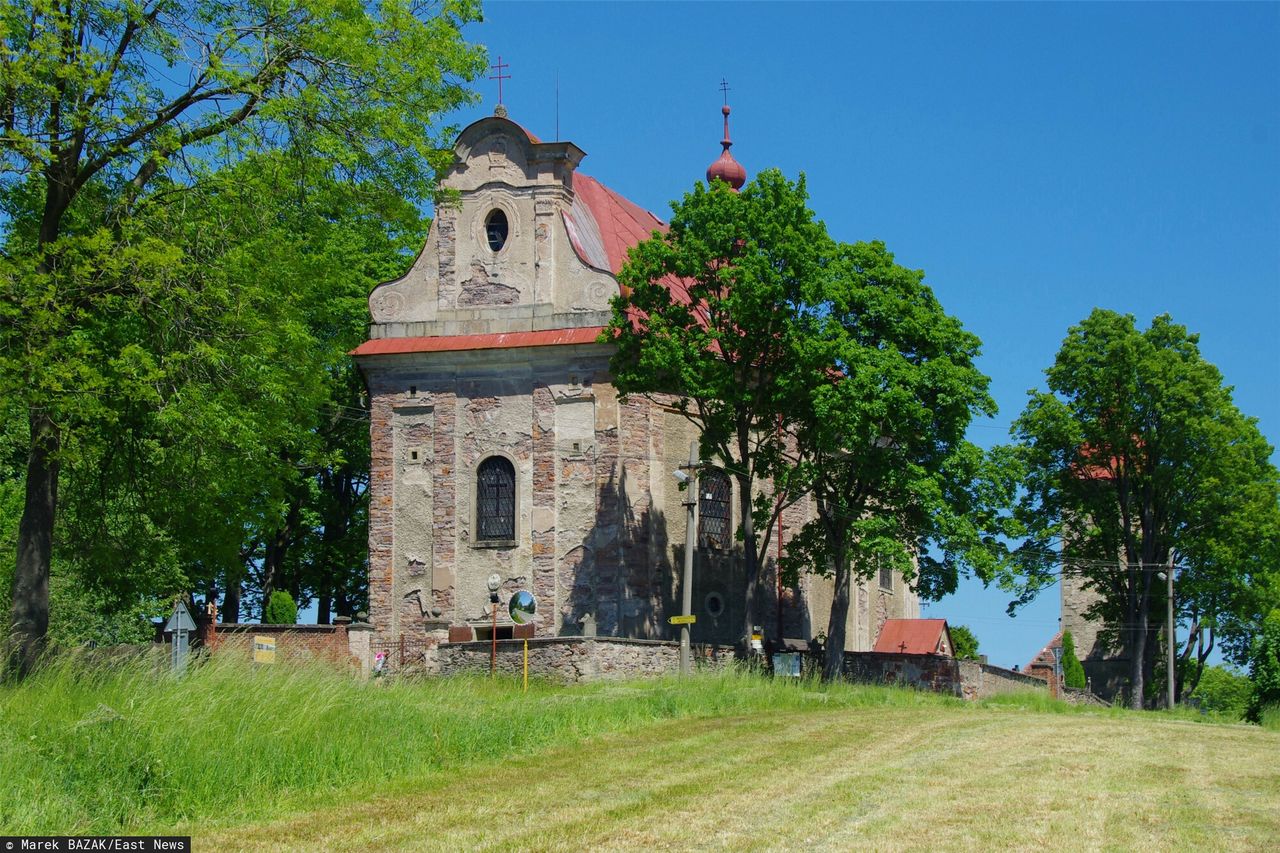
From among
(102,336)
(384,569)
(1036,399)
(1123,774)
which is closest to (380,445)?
(384,569)

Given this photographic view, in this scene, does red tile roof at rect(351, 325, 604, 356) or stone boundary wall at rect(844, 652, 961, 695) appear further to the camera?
red tile roof at rect(351, 325, 604, 356)

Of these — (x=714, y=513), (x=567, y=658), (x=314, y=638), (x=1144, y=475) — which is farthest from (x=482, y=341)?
(x=1144, y=475)

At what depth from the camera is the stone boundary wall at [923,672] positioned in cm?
3275

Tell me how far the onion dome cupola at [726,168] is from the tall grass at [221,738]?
1307 inches

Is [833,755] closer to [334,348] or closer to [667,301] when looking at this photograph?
[667,301]

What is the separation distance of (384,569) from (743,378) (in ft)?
30.6

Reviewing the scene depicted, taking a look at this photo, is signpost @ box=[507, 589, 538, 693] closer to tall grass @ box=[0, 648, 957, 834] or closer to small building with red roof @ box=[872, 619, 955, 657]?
tall grass @ box=[0, 648, 957, 834]

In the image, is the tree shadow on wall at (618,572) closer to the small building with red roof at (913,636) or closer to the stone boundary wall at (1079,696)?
the stone boundary wall at (1079,696)

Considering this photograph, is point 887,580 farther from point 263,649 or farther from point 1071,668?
point 263,649

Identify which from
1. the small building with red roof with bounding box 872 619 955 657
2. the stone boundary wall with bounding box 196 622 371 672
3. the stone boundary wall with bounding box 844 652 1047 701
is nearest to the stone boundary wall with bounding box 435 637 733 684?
the stone boundary wall with bounding box 196 622 371 672

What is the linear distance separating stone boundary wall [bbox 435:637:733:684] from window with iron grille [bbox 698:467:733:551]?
6494 mm

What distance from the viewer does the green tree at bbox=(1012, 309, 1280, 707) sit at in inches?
1556

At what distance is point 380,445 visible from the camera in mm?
35875

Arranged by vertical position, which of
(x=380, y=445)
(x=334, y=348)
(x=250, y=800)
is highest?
(x=334, y=348)
